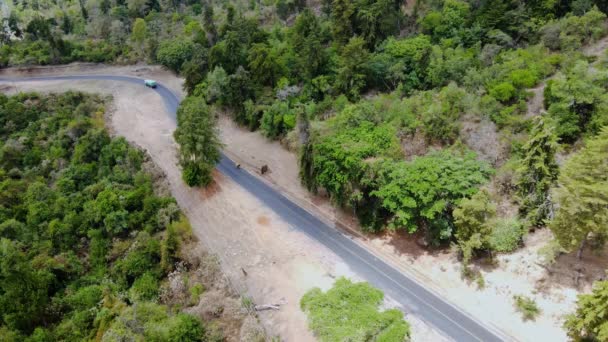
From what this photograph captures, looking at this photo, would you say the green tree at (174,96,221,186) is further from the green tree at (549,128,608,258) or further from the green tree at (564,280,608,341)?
the green tree at (564,280,608,341)

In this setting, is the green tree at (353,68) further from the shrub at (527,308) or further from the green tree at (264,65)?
the shrub at (527,308)

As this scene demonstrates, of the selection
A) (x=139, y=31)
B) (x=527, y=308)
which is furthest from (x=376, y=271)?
(x=139, y=31)

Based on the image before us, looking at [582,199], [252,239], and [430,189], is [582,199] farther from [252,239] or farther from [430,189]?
[252,239]

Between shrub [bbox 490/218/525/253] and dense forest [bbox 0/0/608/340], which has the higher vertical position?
dense forest [bbox 0/0/608/340]

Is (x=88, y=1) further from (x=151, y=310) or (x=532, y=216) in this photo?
(x=532, y=216)

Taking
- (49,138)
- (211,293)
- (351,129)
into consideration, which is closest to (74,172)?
(49,138)

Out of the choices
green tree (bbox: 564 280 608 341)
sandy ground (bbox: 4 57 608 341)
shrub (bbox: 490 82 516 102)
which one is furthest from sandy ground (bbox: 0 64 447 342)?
shrub (bbox: 490 82 516 102)

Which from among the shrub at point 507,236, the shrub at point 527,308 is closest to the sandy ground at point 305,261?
the shrub at point 527,308
